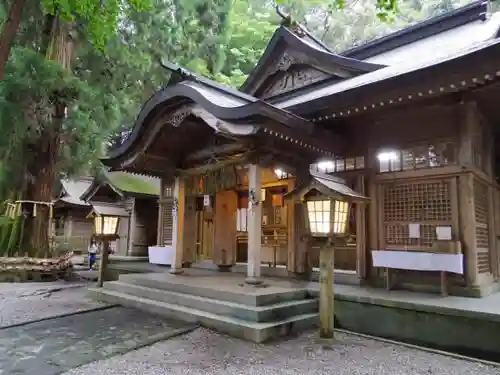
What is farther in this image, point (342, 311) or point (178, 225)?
point (178, 225)

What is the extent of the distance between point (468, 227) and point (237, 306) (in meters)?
4.20

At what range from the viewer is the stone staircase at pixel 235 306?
5.44m

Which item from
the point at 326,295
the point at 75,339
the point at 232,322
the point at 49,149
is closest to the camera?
the point at 75,339

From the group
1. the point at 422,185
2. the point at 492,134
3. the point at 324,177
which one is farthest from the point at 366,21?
the point at 324,177

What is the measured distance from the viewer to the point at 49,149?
40.3ft

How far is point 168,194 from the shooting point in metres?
12.1

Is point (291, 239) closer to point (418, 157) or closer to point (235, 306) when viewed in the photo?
point (235, 306)

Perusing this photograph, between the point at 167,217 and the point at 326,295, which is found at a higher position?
the point at 167,217

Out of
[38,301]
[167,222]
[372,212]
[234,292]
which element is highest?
[372,212]

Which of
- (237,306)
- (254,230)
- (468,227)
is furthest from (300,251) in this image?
(468,227)

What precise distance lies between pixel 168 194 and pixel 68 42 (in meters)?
6.02

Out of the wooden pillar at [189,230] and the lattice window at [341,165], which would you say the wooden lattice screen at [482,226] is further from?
the wooden pillar at [189,230]

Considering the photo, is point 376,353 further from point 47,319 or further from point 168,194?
point 168,194

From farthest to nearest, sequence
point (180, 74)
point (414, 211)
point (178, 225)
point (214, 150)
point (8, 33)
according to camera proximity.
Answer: point (178, 225) → point (214, 150) → point (180, 74) → point (414, 211) → point (8, 33)
